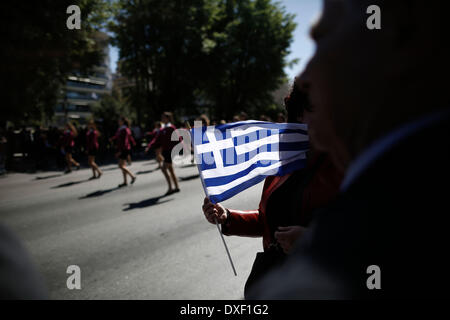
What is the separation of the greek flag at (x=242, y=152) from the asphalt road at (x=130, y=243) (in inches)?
47.4

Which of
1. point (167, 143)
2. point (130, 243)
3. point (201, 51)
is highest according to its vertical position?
point (201, 51)

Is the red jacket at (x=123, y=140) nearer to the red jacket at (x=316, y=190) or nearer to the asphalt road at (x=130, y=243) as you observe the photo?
the asphalt road at (x=130, y=243)

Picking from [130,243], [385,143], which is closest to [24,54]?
[385,143]

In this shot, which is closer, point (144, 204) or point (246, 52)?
point (144, 204)

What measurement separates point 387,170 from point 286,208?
983 mm

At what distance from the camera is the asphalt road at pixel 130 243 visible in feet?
10.1

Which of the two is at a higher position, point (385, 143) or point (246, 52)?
point (246, 52)

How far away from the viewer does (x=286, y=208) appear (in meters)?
1.47

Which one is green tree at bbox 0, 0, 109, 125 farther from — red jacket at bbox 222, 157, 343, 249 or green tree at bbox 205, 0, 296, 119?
green tree at bbox 205, 0, 296, 119

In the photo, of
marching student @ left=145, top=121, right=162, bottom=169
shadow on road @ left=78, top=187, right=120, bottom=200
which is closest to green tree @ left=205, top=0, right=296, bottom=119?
marching student @ left=145, top=121, right=162, bottom=169

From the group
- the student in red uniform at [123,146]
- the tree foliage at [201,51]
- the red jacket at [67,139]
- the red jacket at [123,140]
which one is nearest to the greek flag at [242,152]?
the student in red uniform at [123,146]

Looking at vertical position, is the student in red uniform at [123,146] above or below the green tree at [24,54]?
below

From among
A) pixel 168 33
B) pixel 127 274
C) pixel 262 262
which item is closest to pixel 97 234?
pixel 127 274

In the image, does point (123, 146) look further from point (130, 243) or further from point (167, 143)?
point (130, 243)
